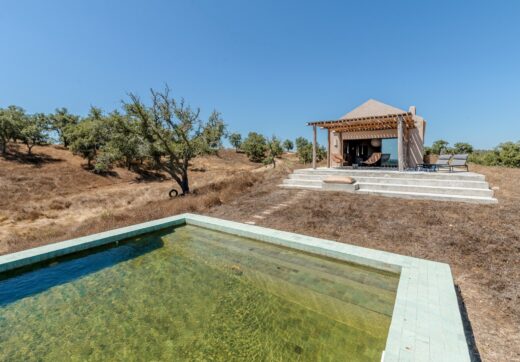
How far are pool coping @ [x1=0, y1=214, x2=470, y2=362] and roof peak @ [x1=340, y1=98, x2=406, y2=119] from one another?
12.0 metres

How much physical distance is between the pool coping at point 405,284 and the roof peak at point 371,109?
12.0 metres

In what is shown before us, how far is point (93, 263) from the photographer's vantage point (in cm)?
522

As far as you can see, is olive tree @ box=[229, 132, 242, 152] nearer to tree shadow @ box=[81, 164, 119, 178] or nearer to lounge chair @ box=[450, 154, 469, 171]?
tree shadow @ box=[81, 164, 119, 178]

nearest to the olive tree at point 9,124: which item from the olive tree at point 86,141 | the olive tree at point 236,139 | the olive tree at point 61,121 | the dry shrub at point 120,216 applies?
the olive tree at point 86,141

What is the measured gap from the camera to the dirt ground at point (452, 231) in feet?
9.82

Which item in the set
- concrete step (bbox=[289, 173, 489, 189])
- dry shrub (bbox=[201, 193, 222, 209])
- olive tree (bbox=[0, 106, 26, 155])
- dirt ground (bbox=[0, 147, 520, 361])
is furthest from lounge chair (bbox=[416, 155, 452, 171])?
olive tree (bbox=[0, 106, 26, 155])

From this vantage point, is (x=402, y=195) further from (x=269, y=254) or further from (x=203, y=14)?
(x=203, y=14)

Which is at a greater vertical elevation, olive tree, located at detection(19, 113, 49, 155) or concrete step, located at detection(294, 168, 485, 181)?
olive tree, located at detection(19, 113, 49, 155)

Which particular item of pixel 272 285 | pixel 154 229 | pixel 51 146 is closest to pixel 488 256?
pixel 272 285

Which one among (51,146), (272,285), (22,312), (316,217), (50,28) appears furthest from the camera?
(51,146)

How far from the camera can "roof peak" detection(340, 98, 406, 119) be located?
14033 millimetres

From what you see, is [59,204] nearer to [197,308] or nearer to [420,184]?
[197,308]

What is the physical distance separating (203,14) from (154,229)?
12.4 m

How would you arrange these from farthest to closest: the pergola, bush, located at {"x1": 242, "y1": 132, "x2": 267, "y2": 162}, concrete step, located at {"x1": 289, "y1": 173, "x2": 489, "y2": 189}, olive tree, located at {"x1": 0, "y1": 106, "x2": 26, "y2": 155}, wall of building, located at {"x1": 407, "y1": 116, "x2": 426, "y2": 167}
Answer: bush, located at {"x1": 242, "y1": 132, "x2": 267, "y2": 162}
olive tree, located at {"x1": 0, "y1": 106, "x2": 26, "y2": 155}
wall of building, located at {"x1": 407, "y1": 116, "x2": 426, "y2": 167}
the pergola
concrete step, located at {"x1": 289, "y1": 173, "x2": 489, "y2": 189}
